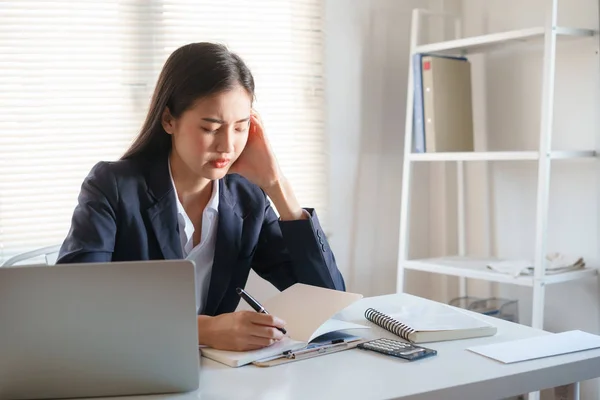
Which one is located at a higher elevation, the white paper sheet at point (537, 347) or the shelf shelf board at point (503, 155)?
the shelf shelf board at point (503, 155)

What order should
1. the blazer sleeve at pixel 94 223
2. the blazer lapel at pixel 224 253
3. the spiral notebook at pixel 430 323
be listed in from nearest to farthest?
1. the spiral notebook at pixel 430 323
2. the blazer sleeve at pixel 94 223
3. the blazer lapel at pixel 224 253

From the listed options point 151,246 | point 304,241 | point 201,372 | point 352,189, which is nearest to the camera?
point 201,372

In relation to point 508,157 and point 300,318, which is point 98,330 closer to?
point 300,318

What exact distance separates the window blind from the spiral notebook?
4.61 feet

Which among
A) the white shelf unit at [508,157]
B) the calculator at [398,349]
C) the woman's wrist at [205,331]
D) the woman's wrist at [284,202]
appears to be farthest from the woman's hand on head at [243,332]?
the white shelf unit at [508,157]

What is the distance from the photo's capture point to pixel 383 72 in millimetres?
3041

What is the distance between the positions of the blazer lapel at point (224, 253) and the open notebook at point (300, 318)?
24 cm

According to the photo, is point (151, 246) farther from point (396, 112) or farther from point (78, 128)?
point (396, 112)

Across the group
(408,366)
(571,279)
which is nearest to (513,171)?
(571,279)

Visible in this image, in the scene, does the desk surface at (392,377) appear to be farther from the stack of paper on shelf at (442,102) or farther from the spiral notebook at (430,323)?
the stack of paper on shelf at (442,102)

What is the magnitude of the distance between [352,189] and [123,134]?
94 cm

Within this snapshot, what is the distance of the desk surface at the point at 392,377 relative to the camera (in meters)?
1.03

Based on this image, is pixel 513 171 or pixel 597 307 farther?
pixel 513 171

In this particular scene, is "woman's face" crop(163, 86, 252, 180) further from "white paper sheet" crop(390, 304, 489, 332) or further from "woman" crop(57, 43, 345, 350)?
"white paper sheet" crop(390, 304, 489, 332)
